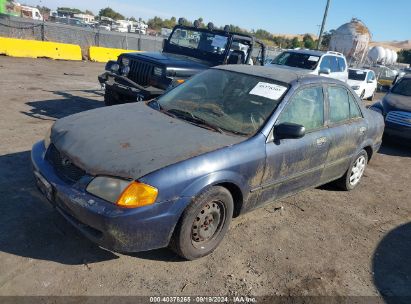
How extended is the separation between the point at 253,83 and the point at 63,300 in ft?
9.13

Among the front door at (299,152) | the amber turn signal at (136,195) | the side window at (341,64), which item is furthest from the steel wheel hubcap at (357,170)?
the side window at (341,64)

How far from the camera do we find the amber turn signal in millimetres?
2779

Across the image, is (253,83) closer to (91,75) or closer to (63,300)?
(63,300)

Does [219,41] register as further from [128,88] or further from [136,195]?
[136,195]

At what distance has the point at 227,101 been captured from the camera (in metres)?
4.00

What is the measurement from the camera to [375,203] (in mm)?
5340

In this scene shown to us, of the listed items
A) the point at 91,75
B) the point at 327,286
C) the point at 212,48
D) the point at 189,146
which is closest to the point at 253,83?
the point at 189,146

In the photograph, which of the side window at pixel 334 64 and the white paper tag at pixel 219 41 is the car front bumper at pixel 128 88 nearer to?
the white paper tag at pixel 219 41

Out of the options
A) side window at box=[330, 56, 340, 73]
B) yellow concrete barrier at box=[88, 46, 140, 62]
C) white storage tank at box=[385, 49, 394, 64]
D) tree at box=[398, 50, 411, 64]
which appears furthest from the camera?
tree at box=[398, 50, 411, 64]

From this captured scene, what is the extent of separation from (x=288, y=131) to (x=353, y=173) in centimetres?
241

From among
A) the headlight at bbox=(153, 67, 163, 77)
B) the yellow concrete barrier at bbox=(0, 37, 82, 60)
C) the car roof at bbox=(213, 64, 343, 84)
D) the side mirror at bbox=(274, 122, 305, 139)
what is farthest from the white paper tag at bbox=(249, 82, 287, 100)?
the yellow concrete barrier at bbox=(0, 37, 82, 60)

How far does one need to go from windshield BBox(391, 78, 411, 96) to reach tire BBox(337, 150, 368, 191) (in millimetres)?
5014

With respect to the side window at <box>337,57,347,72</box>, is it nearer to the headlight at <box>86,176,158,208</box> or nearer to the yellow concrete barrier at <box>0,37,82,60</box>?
the yellow concrete barrier at <box>0,37,82,60</box>

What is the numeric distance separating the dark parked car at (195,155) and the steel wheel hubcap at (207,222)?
12 mm
